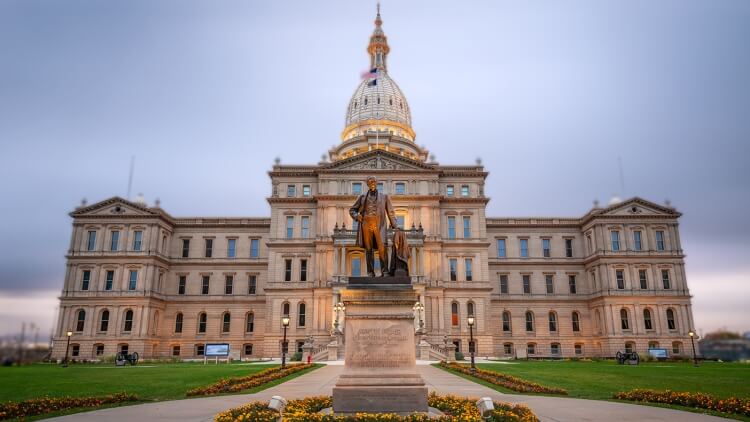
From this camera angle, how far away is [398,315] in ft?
41.5

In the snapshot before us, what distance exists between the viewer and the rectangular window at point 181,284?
67.6m

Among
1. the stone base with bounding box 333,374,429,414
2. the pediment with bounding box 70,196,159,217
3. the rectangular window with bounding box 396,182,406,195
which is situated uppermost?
the rectangular window with bounding box 396,182,406,195

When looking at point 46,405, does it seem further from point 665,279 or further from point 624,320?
point 665,279

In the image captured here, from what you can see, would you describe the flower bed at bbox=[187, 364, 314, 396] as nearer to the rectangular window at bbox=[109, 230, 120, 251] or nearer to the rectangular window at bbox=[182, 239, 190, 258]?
the rectangular window at bbox=[182, 239, 190, 258]

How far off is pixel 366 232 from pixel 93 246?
61653 millimetres

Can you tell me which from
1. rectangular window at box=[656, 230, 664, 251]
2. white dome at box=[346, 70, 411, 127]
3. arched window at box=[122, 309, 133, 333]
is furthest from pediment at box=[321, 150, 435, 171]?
rectangular window at box=[656, 230, 664, 251]

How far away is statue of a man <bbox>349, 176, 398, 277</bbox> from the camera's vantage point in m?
13.6

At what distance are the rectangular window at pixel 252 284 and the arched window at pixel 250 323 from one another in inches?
111

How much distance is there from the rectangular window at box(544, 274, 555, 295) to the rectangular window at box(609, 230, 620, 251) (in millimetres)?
8679

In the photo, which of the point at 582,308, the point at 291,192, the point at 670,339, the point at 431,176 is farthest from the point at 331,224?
the point at 670,339

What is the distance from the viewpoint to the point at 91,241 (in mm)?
64438

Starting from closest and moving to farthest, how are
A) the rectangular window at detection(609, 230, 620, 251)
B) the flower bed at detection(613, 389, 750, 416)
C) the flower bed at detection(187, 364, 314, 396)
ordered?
1. the flower bed at detection(613, 389, 750, 416)
2. the flower bed at detection(187, 364, 314, 396)
3. the rectangular window at detection(609, 230, 620, 251)

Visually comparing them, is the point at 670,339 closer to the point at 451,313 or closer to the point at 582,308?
the point at 582,308

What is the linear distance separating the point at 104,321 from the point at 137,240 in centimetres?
1043
